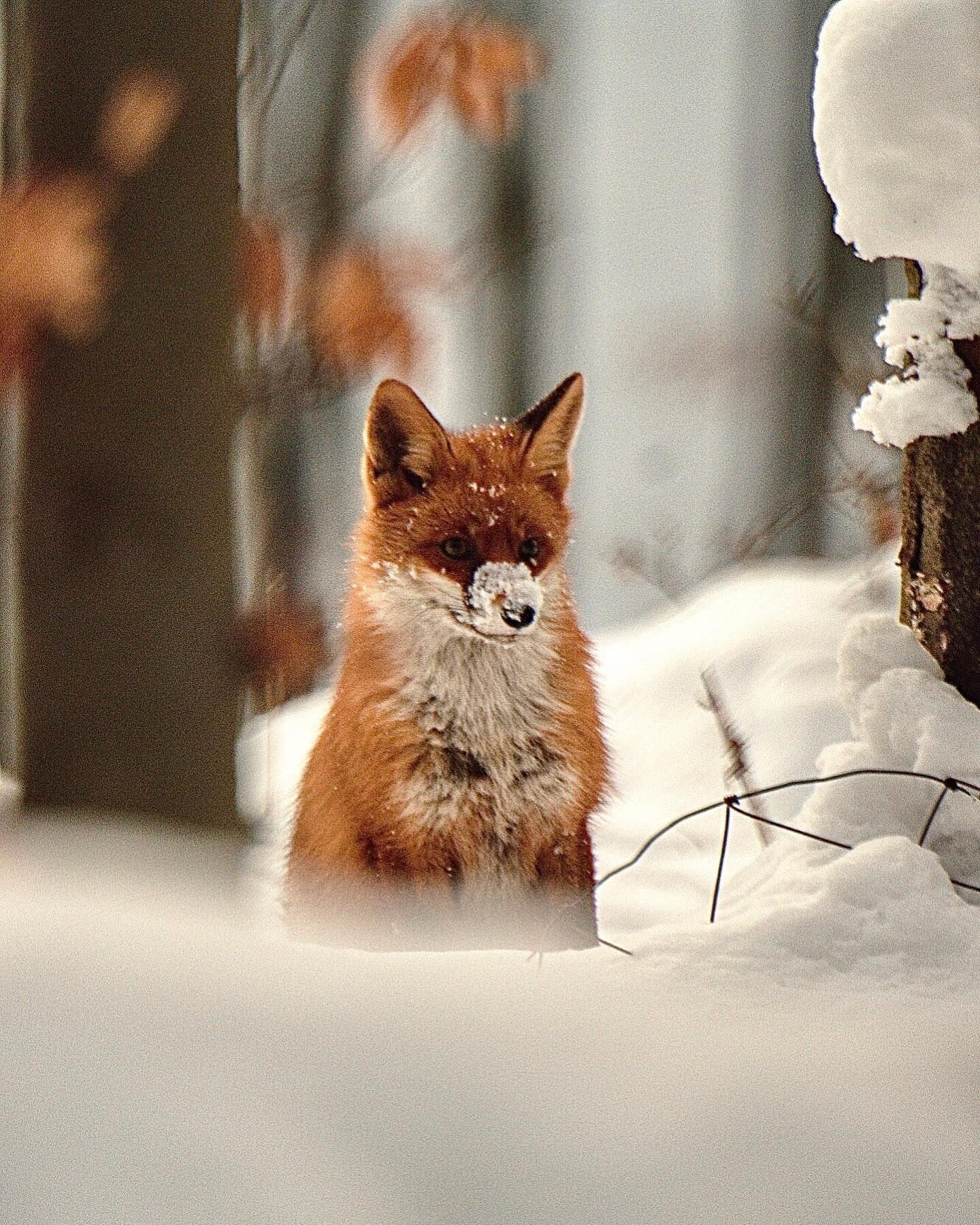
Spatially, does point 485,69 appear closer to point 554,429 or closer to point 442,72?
point 442,72

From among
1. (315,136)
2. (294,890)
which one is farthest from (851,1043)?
(315,136)

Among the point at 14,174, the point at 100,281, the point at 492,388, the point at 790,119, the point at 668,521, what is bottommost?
the point at 668,521

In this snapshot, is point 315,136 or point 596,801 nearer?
point 596,801

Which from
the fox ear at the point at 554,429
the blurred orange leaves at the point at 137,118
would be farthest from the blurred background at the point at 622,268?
the fox ear at the point at 554,429

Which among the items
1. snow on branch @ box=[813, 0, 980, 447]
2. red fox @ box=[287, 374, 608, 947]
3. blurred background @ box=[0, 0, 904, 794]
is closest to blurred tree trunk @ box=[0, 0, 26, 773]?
blurred background @ box=[0, 0, 904, 794]

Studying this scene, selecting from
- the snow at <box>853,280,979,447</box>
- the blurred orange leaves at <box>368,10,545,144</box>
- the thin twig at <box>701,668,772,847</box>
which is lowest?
the thin twig at <box>701,668,772,847</box>

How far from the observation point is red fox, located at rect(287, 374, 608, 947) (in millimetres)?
2381

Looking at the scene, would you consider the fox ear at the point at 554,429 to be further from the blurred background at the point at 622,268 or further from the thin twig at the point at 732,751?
the blurred background at the point at 622,268

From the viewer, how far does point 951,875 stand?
238 centimetres

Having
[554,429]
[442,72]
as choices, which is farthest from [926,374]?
[442,72]

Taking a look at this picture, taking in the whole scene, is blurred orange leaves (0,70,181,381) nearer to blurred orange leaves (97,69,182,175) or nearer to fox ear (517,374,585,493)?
blurred orange leaves (97,69,182,175)

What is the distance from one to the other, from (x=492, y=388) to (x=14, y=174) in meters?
5.99

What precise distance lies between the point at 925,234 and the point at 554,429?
0.78m

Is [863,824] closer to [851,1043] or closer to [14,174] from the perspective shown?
[851,1043]
